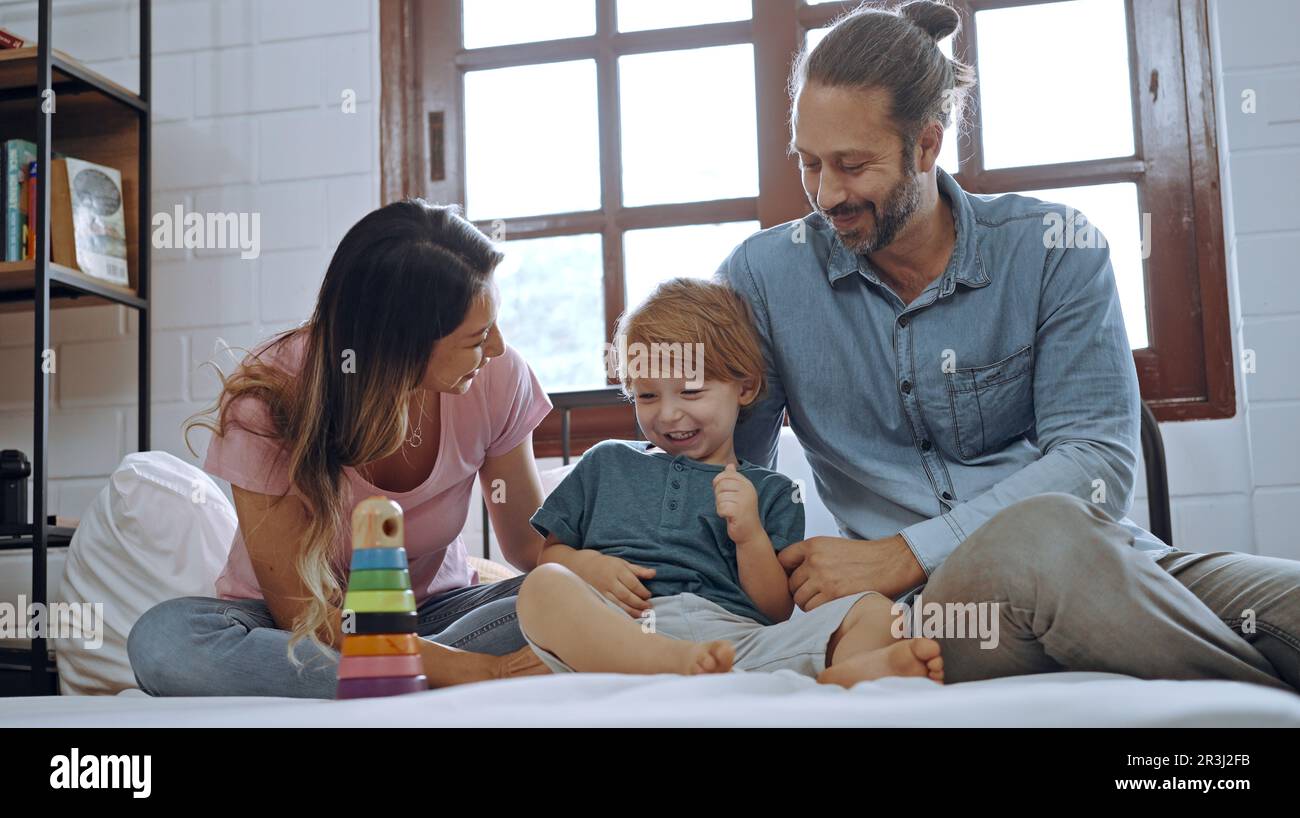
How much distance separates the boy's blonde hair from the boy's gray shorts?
11.5 inches

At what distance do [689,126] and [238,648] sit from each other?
152cm

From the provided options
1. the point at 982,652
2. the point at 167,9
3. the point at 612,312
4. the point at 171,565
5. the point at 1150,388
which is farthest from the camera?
the point at 167,9

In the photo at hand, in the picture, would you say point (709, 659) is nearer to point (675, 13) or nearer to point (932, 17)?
point (932, 17)

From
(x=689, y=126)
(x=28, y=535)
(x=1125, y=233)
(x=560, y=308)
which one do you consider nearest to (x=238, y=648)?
Answer: (x=28, y=535)

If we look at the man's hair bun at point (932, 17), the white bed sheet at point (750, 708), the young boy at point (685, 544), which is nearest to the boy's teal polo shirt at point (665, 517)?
the young boy at point (685, 544)

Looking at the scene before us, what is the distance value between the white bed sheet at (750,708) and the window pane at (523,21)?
1871 millimetres

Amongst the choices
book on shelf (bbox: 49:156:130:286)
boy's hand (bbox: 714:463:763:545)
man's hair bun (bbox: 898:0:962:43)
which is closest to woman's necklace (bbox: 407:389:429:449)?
boy's hand (bbox: 714:463:763:545)

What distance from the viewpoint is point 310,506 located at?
4.42ft

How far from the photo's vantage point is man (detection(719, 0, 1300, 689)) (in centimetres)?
129

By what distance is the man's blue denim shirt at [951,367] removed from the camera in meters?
1.36

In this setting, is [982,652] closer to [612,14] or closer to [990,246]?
[990,246]

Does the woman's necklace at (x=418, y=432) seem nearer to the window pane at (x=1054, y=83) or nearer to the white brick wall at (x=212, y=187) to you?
the white brick wall at (x=212, y=187)
